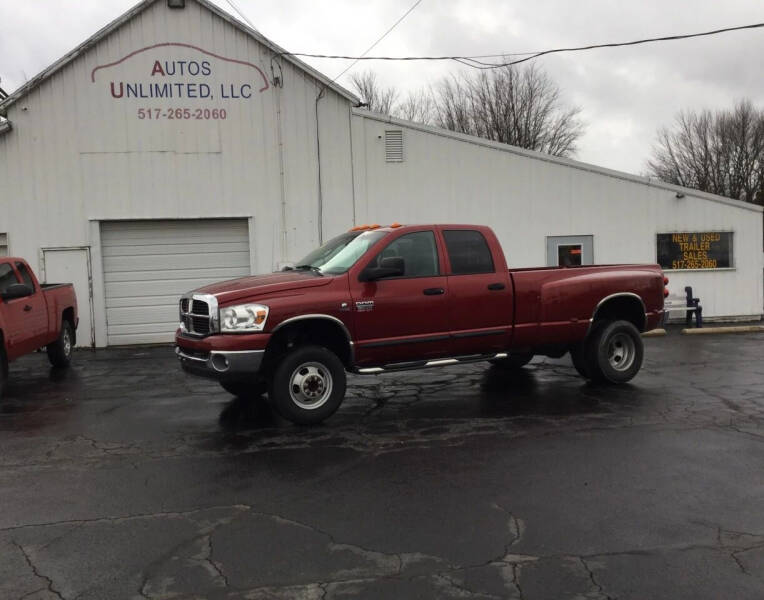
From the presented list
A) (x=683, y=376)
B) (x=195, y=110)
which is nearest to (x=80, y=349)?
A: (x=195, y=110)

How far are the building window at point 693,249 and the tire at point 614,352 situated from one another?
25.8 feet

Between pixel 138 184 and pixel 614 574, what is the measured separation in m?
12.9

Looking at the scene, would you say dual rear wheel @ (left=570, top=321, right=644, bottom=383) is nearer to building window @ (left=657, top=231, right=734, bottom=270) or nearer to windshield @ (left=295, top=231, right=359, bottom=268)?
windshield @ (left=295, top=231, right=359, bottom=268)

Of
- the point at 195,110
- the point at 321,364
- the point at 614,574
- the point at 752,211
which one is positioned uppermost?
the point at 195,110

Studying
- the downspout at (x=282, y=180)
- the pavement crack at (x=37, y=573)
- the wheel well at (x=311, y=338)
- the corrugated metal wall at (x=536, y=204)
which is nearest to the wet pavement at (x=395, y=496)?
the pavement crack at (x=37, y=573)

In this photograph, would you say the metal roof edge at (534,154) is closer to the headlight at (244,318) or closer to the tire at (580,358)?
the tire at (580,358)

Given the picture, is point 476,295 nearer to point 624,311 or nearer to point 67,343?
point 624,311

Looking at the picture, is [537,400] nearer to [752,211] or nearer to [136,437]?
[136,437]

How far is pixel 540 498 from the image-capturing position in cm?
489

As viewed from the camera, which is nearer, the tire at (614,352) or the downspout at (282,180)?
the tire at (614,352)

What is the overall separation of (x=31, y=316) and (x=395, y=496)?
7.14 meters

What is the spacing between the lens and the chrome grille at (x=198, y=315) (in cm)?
684

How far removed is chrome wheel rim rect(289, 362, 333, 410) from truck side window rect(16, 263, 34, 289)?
5.54m

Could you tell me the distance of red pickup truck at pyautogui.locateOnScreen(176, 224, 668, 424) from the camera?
6832 millimetres
